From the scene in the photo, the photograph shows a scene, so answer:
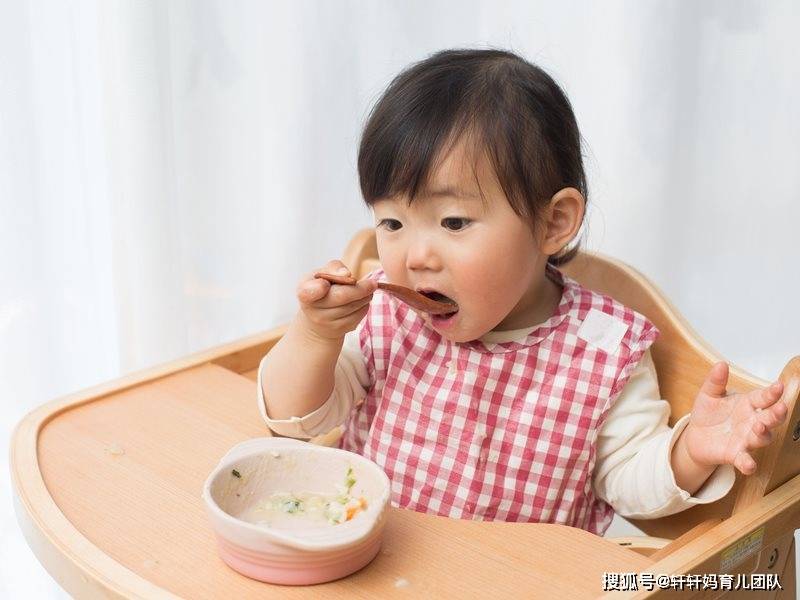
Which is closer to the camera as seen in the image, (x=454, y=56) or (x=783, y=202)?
(x=454, y=56)

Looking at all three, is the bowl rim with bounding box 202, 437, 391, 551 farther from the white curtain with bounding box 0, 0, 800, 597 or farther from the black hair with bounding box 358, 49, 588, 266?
the white curtain with bounding box 0, 0, 800, 597

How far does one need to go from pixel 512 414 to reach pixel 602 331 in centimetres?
12

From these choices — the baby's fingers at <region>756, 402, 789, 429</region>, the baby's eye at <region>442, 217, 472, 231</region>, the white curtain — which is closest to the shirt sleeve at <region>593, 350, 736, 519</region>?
the baby's fingers at <region>756, 402, 789, 429</region>

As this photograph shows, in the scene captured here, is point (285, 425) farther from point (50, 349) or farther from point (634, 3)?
point (634, 3)

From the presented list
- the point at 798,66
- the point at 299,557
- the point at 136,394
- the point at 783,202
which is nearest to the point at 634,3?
the point at 798,66

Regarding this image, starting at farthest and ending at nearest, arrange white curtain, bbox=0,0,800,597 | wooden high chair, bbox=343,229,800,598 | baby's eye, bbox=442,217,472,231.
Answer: white curtain, bbox=0,0,800,597 < baby's eye, bbox=442,217,472,231 < wooden high chair, bbox=343,229,800,598

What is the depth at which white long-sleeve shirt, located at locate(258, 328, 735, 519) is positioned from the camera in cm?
98

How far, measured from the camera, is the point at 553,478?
1039 mm

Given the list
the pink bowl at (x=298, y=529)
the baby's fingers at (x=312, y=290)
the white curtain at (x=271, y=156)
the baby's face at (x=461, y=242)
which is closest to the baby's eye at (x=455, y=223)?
the baby's face at (x=461, y=242)

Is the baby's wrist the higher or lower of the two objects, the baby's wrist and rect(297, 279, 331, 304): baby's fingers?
the lower

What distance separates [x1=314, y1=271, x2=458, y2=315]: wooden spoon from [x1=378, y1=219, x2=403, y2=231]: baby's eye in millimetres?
57

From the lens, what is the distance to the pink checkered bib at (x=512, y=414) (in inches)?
40.7

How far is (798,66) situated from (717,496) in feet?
2.60

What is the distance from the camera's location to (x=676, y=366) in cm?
113
